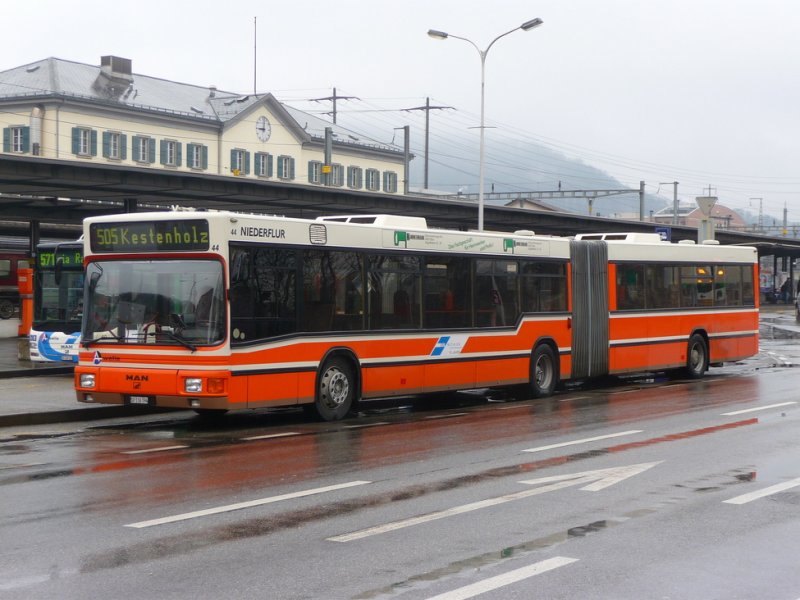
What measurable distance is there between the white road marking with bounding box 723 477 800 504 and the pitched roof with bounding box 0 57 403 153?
206ft

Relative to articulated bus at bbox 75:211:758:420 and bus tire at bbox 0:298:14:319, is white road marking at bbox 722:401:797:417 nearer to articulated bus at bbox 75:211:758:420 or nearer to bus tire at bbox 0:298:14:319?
articulated bus at bbox 75:211:758:420

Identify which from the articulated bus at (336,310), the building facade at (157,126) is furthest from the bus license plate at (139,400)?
the building facade at (157,126)

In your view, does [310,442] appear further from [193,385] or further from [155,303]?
[155,303]

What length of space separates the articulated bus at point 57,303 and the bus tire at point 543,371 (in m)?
9.50

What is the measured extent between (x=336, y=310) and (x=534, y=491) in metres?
6.84

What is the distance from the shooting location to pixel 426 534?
26.8ft

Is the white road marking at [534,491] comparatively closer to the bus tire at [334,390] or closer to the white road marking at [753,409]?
the white road marking at [753,409]

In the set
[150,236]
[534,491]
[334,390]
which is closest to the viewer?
[534,491]

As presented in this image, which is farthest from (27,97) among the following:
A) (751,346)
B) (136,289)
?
(136,289)

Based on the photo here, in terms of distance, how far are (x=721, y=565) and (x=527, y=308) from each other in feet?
43.2

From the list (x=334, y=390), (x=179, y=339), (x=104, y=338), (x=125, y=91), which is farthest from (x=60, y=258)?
(x=125, y=91)

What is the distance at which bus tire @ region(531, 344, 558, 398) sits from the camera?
20531mm

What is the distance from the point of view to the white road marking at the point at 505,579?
6.49m

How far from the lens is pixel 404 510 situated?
9.06 m
